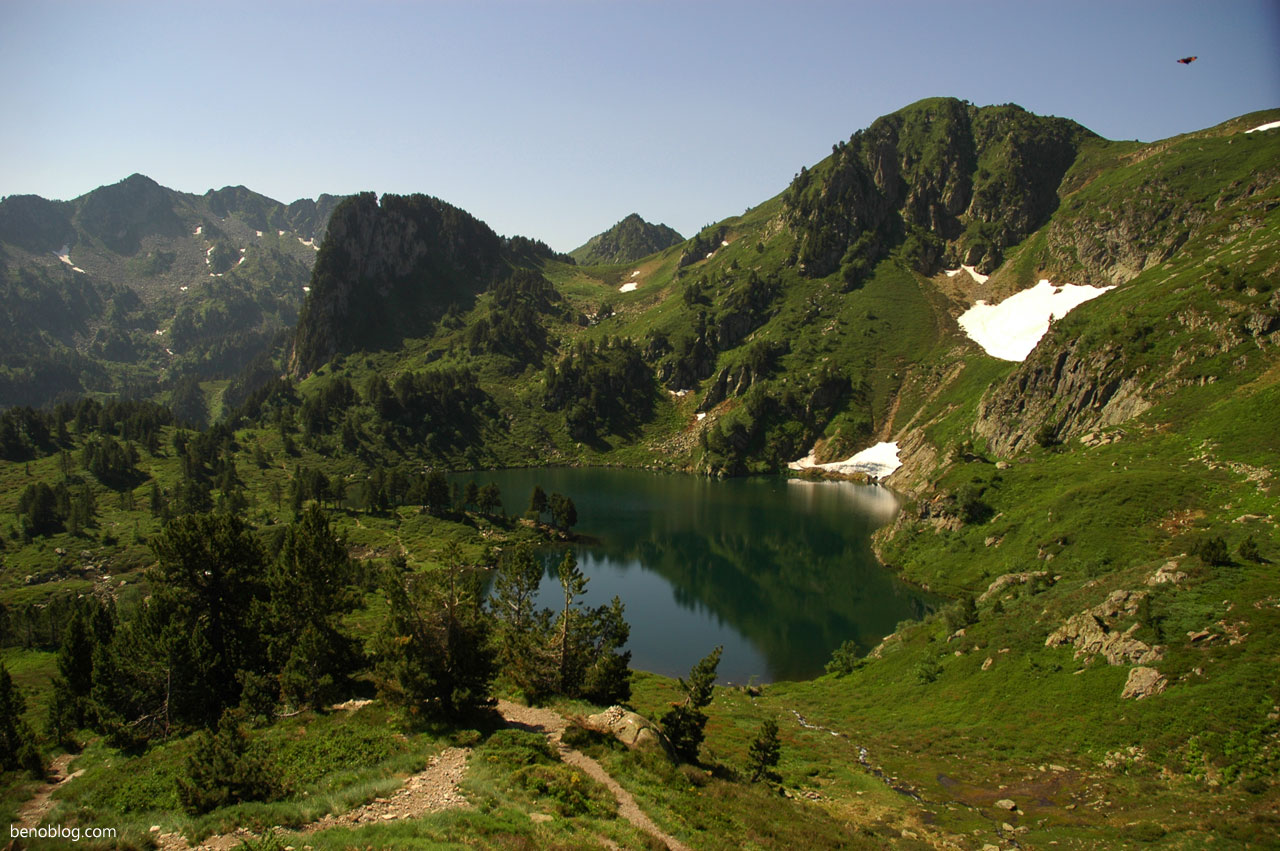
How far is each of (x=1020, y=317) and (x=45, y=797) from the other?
213 m

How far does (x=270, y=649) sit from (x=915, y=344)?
19400 centimetres

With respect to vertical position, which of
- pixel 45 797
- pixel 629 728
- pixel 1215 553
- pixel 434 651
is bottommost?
pixel 629 728

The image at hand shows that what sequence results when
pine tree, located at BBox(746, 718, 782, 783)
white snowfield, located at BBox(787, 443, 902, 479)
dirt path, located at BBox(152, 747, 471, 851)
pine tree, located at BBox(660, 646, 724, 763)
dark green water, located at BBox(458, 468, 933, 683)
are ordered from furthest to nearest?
1. white snowfield, located at BBox(787, 443, 902, 479)
2. dark green water, located at BBox(458, 468, 933, 683)
3. pine tree, located at BBox(746, 718, 782, 783)
4. pine tree, located at BBox(660, 646, 724, 763)
5. dirt path, located at BBox(152, 747, 471, 851)

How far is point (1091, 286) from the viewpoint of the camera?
175250 millimetres

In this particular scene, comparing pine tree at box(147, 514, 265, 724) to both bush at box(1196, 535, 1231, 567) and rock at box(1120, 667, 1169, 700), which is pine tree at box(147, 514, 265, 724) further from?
bush at box(1196, 535, 1231, 567)

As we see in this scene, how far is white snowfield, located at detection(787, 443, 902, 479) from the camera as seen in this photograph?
159750 millimetres

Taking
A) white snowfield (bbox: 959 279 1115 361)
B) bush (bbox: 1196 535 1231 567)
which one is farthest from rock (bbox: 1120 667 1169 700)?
white snowfield (bbox: 959 279 1115 361)

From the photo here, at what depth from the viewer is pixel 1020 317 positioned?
594ft

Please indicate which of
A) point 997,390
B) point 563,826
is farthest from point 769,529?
point 563,826

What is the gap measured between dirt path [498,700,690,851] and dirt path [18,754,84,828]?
17627 millimetres

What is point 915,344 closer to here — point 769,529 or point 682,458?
point 682,458

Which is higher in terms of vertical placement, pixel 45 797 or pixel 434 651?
pixel 434 651

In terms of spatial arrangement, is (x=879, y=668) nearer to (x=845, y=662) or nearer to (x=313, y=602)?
(x=845, y=662)

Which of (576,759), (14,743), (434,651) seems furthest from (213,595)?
(576,759)
